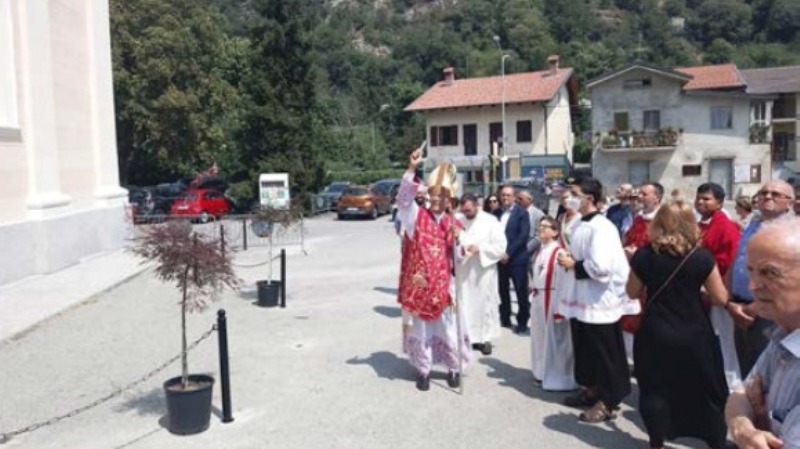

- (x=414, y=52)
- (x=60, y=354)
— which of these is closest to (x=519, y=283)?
(x=60, y=354)

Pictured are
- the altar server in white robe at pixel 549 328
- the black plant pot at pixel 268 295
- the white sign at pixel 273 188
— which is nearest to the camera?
the altar server in white robe at pixel 549 328

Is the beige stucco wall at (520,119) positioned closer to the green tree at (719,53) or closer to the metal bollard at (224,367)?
the metal bollard at (224,367)

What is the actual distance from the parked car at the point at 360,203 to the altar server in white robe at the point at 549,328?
906 inches

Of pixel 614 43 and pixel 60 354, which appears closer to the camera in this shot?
pixel 60 354

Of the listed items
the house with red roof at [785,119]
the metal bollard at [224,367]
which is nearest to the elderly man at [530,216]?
the metal bollard at [224,367]

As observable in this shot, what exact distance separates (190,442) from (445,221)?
117 inches

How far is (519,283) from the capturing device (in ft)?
29.4

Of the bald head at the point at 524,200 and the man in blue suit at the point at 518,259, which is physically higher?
the bald head at the point at 524,200

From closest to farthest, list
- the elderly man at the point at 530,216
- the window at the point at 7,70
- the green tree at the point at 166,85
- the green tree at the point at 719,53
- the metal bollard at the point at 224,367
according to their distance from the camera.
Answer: the metal bollard at the point at 224,367, the elderly man at the point at 530,216, the window at the point at 7,70, the green tree at the point at 166,85, the green tree at the point at 719,53

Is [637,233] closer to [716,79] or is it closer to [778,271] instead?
[778,271]

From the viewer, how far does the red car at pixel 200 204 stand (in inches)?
1172

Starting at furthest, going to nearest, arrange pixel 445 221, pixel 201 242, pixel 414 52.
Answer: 1. pixel 414 52
2. pixel 445 221
3. pixel 201 242

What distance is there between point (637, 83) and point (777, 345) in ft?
150

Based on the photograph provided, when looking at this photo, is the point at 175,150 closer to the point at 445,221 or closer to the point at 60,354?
the point at 60,354
